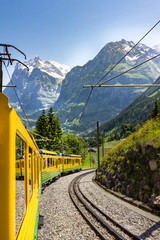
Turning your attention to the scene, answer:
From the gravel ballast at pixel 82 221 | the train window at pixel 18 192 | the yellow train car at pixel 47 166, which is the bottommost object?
the gravel ballast at pixel 82 221

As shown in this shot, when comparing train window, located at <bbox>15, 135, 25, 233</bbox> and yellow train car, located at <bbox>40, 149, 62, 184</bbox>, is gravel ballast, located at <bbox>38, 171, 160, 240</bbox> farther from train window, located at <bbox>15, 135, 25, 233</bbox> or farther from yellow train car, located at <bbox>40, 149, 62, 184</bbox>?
train window, located at <bbox>15, 135, 25, 233</bbox>

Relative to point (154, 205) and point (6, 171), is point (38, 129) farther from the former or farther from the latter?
point (6, 171)

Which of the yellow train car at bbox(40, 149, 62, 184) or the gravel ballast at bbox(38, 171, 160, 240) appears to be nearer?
the gravel ballast at bbox(38, 171, 160, 240)

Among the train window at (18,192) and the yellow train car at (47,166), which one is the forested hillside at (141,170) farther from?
the train window at (18,192)

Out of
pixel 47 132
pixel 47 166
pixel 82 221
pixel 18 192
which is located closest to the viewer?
pixel 18 192

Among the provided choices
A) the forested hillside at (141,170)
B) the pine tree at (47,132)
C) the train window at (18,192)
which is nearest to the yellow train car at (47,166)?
the forested hillside at (141,170)

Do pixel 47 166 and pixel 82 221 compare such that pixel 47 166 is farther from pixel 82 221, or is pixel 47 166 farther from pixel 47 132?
pixel 47 132

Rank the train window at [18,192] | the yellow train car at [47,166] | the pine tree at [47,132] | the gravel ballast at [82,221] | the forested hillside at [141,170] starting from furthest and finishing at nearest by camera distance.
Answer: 1. the pine tree at [47,132]
2. the yellow train car at [47,166]
3. the forested hillside at [141,170]
4. the gravel ballast at [82,221]
5. the train window at [18,192]

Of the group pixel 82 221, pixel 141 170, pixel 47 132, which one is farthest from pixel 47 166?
pixel 47 132

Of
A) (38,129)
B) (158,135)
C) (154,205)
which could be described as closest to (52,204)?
(154,205)

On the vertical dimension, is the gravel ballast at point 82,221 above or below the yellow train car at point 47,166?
below

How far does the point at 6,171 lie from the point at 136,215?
30.7 feet

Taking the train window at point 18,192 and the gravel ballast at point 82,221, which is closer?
the train window at point 18,192

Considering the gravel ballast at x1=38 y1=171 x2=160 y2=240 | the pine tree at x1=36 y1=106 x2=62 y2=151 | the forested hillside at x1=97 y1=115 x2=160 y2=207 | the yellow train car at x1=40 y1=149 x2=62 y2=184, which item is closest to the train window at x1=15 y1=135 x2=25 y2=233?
the gravel ballast at x1=38 y1=171 x2=160 y2=240
